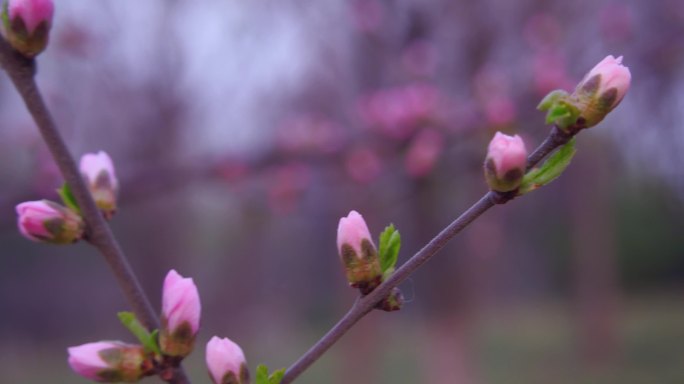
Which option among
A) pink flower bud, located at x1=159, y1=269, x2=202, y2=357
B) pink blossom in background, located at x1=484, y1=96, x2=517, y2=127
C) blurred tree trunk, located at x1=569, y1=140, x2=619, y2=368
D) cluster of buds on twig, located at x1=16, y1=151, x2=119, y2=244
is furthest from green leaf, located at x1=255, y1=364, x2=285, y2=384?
blurred tree trunk, located at x1=569, y1=140, x2=619, y2=368

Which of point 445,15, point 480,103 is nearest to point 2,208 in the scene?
point 480,103

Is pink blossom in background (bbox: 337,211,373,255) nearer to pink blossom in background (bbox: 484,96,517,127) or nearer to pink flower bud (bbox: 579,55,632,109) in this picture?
pink flower bud (bbox: 579,55,632,109)

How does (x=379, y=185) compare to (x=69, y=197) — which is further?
(x=379, y=185)

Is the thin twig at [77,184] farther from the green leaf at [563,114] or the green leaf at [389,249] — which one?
the green leaf at [563,114]

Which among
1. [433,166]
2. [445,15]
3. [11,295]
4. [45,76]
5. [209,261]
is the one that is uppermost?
[11,295]

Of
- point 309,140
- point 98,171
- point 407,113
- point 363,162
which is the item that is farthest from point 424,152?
point 98,171

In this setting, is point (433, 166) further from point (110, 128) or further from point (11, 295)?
point (11, 295)

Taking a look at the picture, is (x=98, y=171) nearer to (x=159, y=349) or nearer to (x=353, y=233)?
(x=159, y=349)
